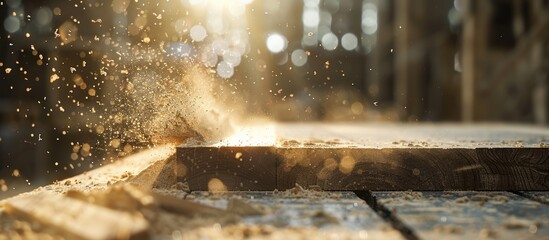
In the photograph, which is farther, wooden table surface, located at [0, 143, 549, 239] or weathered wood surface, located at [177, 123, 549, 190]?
weathered wood surface, located at [177, 123, 549, 190]

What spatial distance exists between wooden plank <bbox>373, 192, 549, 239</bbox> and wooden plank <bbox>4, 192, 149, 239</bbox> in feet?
2.08

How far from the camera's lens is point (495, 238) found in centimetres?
134

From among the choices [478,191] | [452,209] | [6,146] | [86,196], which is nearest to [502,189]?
[478,191]

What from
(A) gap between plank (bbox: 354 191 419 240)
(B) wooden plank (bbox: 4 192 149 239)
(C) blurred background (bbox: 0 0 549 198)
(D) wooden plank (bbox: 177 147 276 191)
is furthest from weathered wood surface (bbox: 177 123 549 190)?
(C) blurred background (bbox: 0 0 549 198)

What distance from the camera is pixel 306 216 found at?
5.20 feet

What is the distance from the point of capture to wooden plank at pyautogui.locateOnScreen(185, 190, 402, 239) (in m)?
1.38

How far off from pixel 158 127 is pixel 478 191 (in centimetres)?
137

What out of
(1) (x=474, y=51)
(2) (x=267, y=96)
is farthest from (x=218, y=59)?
(2) (x=267, y=96)

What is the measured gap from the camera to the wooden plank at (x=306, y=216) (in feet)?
4.53

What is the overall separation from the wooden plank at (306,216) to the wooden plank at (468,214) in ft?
0.30

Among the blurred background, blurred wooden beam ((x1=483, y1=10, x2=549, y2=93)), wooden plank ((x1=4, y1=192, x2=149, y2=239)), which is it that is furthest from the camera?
the blurred background

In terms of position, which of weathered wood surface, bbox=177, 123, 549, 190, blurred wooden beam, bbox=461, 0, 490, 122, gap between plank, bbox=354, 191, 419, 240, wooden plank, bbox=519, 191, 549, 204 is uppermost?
blurred wooden beam, bbox=461, 0, 490, 122

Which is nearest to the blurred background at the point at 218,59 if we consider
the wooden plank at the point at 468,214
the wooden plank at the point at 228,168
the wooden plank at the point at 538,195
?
the wooden plank at the point at 228,168

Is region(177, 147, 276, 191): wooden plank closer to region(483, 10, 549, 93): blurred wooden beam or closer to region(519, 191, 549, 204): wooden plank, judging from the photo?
region(519, 191, 549, 204): wooden plank
